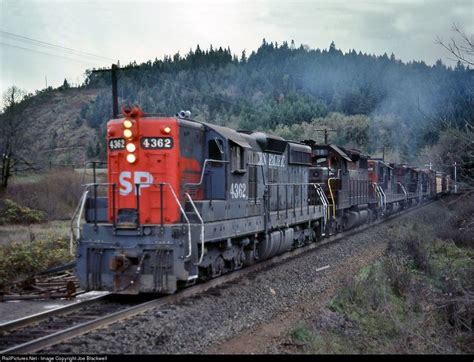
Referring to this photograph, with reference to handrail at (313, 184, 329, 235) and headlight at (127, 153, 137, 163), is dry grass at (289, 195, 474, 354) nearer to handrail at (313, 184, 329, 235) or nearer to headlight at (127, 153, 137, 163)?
headlight at (127, 153, 137, 163)

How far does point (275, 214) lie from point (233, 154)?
322cm

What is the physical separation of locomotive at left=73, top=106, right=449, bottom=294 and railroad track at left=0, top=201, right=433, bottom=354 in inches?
10.4

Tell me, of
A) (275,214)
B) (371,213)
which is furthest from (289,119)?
(275,214)

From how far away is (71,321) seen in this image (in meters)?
7.81

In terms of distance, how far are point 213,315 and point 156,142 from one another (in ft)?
10.7

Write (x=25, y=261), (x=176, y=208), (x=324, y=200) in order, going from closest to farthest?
(x=176, y=208)
(x=25, y=261)
(x=324, y=200)

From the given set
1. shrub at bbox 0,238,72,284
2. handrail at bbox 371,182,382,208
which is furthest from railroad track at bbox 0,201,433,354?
handrail at bbox 371,182,382,208

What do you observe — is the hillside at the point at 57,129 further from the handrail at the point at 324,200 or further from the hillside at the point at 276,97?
the handrail at the point at 324,200

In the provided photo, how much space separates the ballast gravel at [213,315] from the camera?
661 cm

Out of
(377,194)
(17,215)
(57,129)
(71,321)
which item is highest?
(57,129)

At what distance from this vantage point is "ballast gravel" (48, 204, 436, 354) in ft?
21.7

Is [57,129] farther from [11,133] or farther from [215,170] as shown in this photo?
[215,170]

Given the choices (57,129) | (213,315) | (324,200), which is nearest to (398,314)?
(213,315)

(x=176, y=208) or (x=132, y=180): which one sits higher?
(x=132, y=180)
